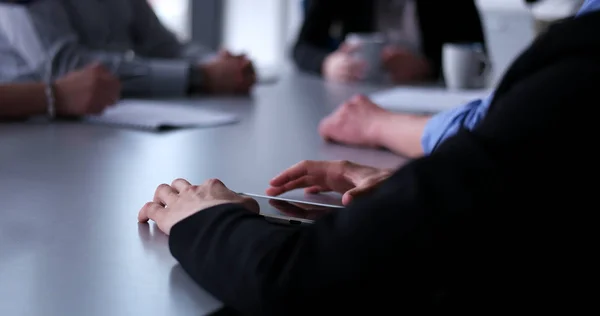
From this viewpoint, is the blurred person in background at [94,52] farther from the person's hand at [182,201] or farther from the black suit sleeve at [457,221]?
the black suit sleeve at [457,221]

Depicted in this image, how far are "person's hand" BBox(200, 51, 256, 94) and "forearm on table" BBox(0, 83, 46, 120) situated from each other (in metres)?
0.59

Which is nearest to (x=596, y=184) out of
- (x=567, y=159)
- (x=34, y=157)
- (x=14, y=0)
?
(x=567, y=159)

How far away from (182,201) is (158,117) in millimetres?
662

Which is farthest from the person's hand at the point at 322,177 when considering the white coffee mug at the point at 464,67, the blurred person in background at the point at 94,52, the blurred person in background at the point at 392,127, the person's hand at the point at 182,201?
the white coffee mug at the point at 464,67

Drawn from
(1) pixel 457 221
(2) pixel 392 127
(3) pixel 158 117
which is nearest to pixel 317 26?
(3) pixel 158 117

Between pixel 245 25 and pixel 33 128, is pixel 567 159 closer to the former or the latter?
pixel 33 128

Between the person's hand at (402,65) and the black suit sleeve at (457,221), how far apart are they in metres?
1.70

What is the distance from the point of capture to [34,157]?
940 mm

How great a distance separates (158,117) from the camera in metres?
1.26

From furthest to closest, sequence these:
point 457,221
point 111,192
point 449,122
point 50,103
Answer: point 50,103, point 449,122, point 111,192, point 457,221

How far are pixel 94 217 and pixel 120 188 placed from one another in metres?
0.11

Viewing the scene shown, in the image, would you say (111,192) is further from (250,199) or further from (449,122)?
(449,122)

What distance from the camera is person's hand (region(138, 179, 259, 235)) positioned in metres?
0.59

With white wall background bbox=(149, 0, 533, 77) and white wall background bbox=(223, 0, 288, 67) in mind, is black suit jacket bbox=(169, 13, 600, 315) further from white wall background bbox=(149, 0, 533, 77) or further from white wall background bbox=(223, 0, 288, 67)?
white wall background bbox=(223, 0, 288, 67)
